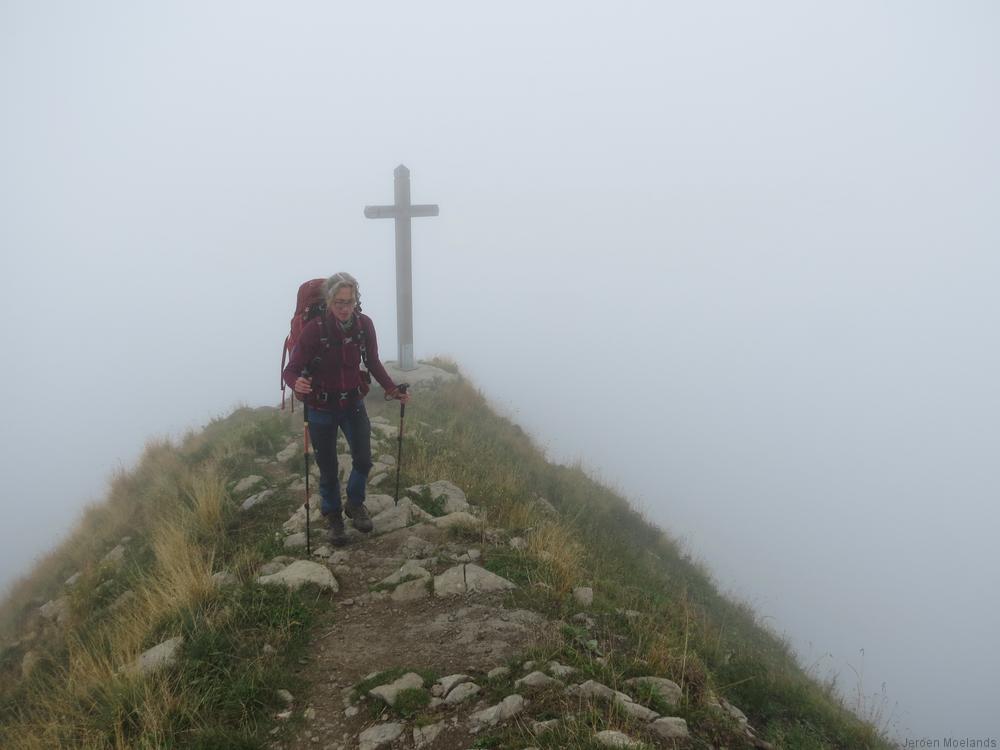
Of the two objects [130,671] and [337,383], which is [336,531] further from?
[130,671]

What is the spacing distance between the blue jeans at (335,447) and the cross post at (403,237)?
7.32 metres

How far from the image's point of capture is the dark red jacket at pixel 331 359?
5207mm

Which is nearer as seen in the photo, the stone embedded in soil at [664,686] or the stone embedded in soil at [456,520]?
the stone embedded in soil at [664,686]

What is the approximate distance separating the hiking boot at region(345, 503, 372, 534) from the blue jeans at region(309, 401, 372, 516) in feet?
0.16

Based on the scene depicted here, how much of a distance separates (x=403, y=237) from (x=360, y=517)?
27.3ft

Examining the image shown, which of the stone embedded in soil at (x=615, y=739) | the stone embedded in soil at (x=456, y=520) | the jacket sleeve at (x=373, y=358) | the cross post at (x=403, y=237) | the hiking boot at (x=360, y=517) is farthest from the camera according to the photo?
the cross post at (x=403, y=237)

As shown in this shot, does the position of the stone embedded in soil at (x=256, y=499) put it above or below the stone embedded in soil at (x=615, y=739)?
below

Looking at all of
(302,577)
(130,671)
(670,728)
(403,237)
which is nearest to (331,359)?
(302,577)

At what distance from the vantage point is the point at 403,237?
12.9 meters

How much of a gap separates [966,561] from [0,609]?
181 ft

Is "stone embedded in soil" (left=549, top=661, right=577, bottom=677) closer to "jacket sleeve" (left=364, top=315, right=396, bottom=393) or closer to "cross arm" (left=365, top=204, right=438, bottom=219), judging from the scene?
"jacket sleeve" (left=364, top=315, right=396, bottom=393)

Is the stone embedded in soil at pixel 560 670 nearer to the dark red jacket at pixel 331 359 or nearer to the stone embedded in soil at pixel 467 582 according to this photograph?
the stone embedded in soil at pixel 467 582

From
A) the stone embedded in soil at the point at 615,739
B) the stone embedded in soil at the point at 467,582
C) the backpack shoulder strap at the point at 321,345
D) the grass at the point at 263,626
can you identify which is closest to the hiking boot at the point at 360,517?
the grass at the point at 263,626

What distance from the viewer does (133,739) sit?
11.0ft
